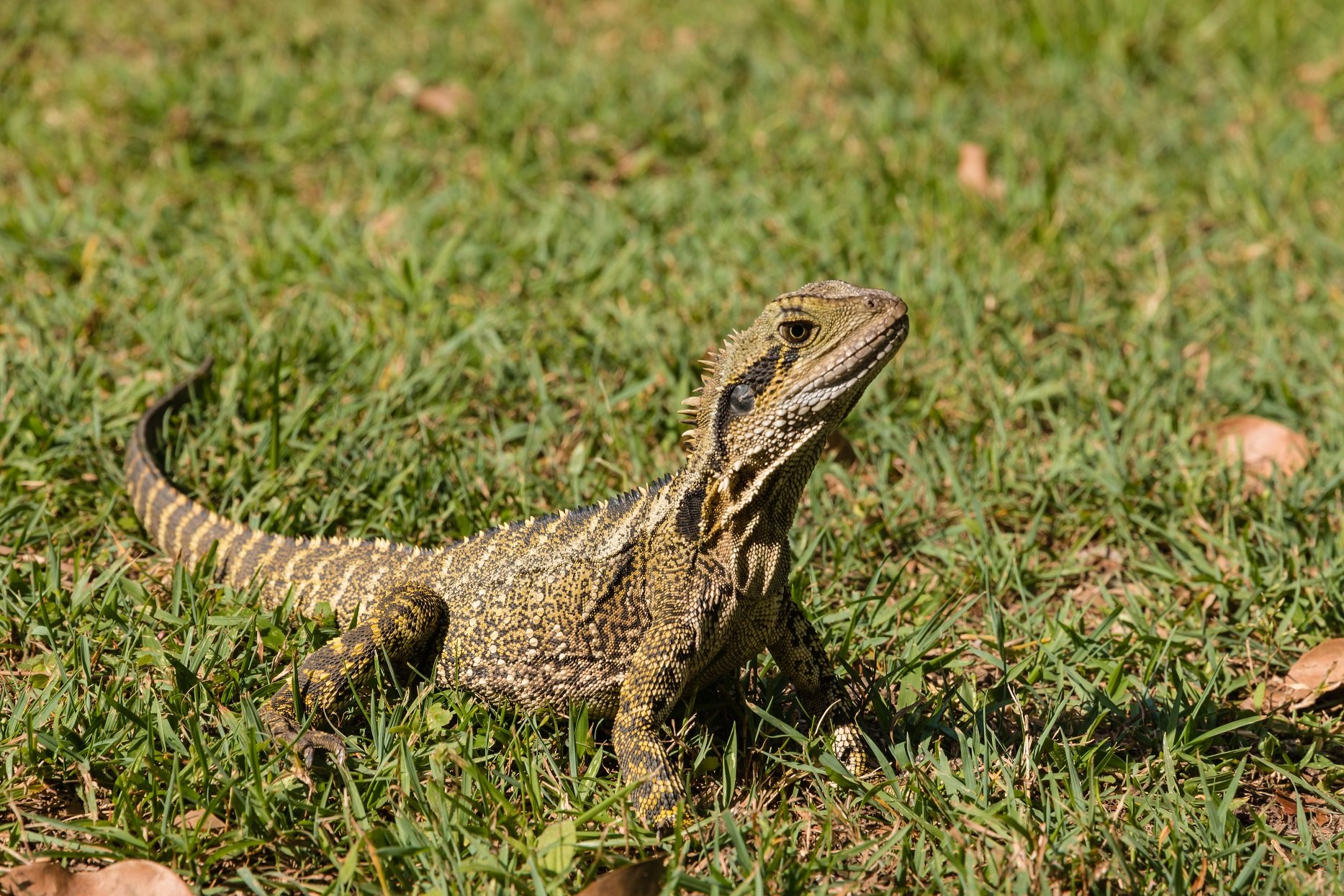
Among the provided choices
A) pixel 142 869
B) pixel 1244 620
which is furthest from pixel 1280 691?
pixel 142 869

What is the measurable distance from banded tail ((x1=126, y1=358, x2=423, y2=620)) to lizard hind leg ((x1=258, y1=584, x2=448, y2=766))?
0.29 metres

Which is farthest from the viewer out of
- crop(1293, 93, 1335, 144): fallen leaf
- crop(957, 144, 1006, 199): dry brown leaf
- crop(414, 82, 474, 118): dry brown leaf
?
crop(1293, 93, 1335, 144): fallen leaf

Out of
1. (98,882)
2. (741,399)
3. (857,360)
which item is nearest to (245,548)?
(98,882)

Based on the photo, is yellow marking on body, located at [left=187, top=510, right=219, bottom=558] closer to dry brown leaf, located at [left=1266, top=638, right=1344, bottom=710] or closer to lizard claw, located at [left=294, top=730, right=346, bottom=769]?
lizard claw, located at [left=294, top=730, right=346, bottom=769]

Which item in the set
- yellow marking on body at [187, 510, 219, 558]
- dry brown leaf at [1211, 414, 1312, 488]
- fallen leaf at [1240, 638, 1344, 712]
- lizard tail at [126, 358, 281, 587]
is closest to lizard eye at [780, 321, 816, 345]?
lizard tail at [126, 358, 281, 587]

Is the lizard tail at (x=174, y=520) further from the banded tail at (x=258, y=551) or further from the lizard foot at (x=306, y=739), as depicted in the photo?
the lizard foot at (x=306, y=739)

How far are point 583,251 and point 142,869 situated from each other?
400cm

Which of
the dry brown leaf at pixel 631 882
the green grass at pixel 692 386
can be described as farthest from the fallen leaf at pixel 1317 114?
the dry brown leaf at pixel 631 882

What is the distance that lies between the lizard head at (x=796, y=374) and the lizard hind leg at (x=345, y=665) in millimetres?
1039

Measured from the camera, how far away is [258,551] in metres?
4.25

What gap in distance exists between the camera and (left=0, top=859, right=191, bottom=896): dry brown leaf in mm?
3053

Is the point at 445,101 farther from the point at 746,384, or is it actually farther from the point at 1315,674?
the point at 1315,674

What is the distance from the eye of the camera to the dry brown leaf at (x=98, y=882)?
305 cm

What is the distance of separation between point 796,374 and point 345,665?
1.61 meters
